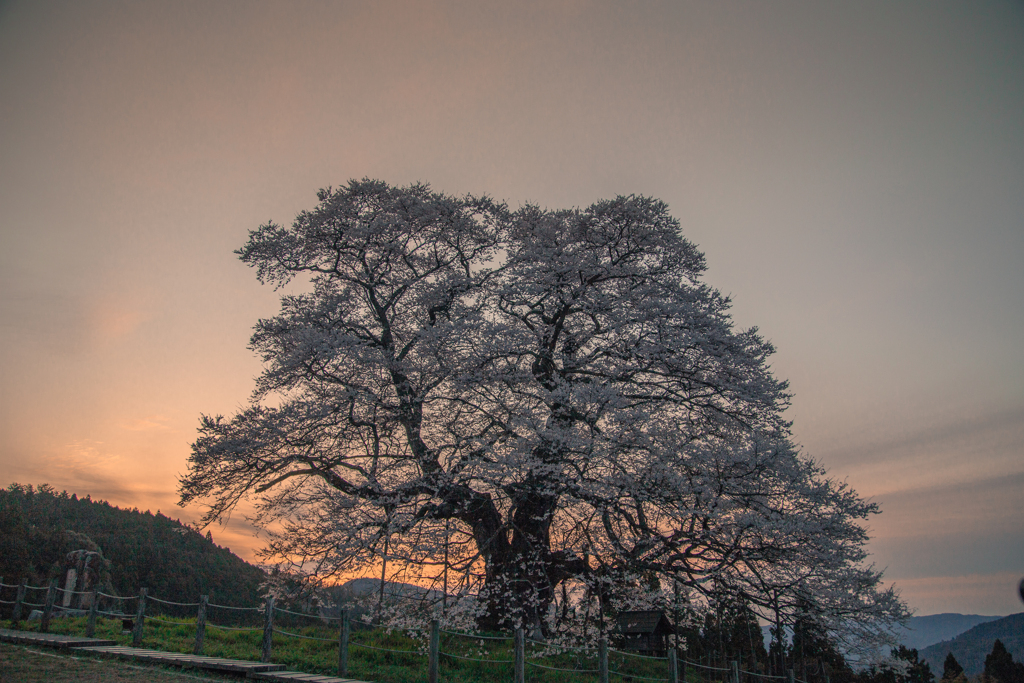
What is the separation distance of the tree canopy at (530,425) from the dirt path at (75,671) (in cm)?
292

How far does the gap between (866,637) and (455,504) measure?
9.27 meters

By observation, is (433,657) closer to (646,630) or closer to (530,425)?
(530,425)

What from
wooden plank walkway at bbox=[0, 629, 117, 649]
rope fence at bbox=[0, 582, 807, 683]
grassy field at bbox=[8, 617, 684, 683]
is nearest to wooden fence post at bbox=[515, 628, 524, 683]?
rope fence at bbox=[0, 582, 807, 683]

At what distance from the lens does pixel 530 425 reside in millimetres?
12094

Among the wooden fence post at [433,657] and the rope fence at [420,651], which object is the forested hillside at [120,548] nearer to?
the rope fence at [420,651]

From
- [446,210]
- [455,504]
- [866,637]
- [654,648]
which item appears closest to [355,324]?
[446,210]

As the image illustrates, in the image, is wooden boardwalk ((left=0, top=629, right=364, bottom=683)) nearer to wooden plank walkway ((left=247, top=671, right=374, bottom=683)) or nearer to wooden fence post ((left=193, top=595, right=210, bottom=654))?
wooden plank walkway ((left=247, top=671, right=374, bottom=683))

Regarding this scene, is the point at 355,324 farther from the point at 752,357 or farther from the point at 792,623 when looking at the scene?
the point at 792,623

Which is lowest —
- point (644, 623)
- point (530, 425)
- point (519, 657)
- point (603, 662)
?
point (644, 623)

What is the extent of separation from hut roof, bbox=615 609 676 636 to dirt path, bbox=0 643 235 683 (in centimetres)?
1433

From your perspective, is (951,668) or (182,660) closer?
(182,660)

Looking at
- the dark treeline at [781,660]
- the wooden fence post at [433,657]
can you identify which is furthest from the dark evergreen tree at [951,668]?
the wooden fence post at [433,657]

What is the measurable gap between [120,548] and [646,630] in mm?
57151

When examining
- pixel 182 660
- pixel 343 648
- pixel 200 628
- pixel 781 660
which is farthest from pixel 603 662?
pixel 781 660
